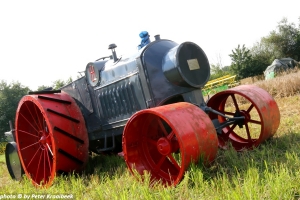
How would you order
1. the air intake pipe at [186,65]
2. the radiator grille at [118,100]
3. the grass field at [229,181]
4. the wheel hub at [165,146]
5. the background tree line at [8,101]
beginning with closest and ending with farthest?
1. the grass field at [229,181]
2. the wheel hub at [165,146]
3. the air intake pipe at [186,65]
4. the radiator grille at [118,100]
5. the background tree line at [8,101]

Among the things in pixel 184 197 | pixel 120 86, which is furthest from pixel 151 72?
pixel 184 197

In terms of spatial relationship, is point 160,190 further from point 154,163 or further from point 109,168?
point 109,168

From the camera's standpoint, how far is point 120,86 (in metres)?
4.34

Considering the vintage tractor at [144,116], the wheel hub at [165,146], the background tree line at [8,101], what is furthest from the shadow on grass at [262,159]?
the background tree line at [8,101]

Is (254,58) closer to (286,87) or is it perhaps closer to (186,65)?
(286,87)

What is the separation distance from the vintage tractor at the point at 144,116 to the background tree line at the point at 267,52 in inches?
1202

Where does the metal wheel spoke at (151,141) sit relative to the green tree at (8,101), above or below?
below

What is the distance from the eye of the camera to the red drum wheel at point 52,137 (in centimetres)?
392

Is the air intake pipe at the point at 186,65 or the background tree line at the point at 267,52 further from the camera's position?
the background tree line at the point at 267,52

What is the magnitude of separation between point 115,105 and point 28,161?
1.75m

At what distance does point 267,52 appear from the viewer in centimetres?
3734

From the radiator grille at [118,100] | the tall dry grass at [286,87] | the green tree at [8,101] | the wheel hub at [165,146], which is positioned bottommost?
the tall dry grass at [286,87]

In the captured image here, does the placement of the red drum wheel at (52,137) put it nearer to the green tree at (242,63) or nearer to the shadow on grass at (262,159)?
the shadow on grass at (262,159)

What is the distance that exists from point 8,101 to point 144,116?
34.0 metres
